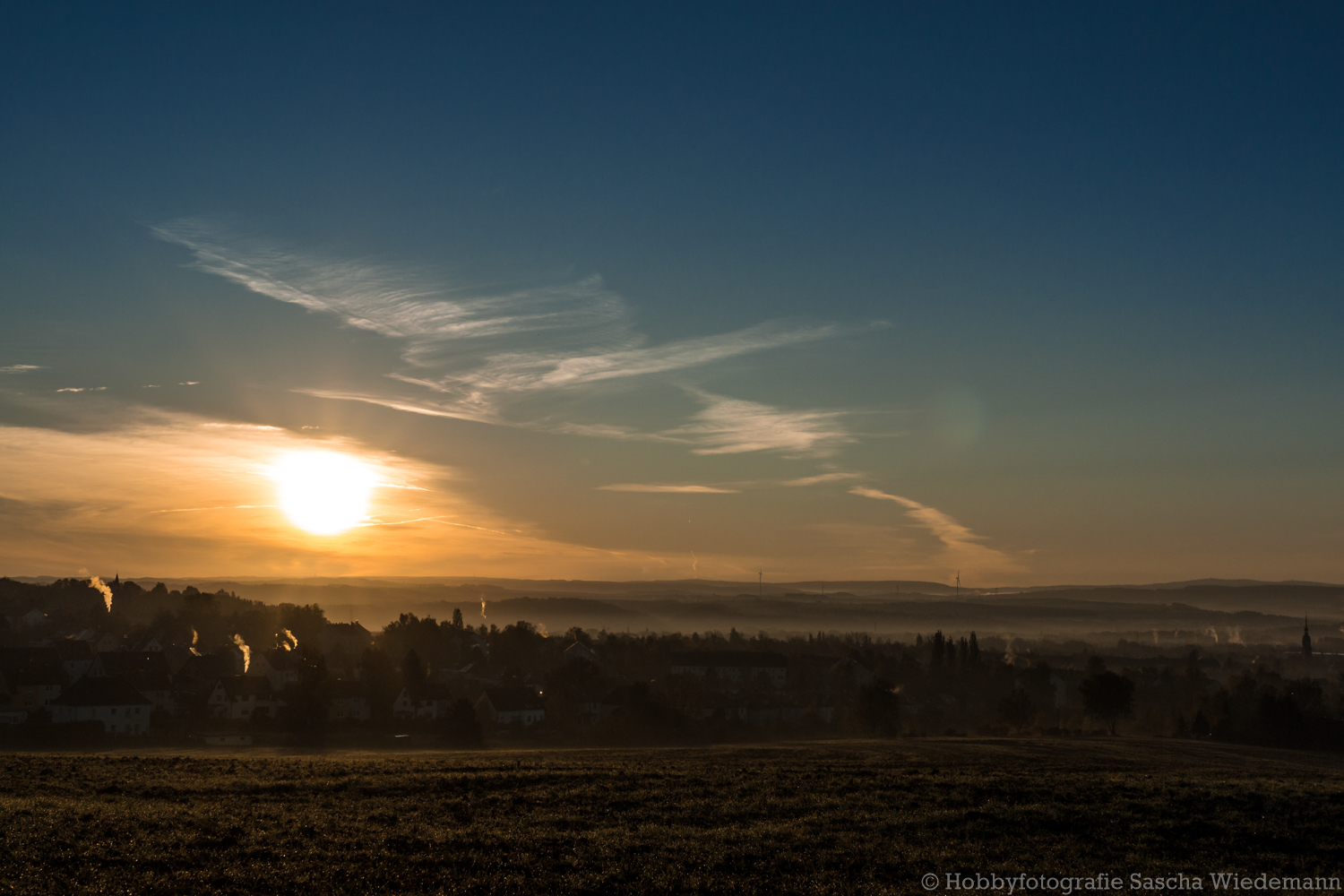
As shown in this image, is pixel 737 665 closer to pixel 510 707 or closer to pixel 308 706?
pixel 510 707

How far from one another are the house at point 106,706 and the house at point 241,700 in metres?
7.22

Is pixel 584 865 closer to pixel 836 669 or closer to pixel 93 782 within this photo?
pixel 93 782

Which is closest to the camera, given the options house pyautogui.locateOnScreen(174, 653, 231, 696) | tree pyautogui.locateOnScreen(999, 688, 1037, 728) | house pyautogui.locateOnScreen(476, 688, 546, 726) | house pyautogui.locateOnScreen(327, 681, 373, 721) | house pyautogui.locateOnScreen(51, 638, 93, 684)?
house pyautogui.locateOnScreen(327, 681, 373, 721)

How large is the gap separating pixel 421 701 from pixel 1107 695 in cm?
7161

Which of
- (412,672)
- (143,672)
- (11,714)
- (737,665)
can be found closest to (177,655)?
(143,672)

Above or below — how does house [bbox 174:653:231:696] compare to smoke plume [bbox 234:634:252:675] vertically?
below

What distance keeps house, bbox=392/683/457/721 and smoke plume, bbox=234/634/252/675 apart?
20608 millimetres

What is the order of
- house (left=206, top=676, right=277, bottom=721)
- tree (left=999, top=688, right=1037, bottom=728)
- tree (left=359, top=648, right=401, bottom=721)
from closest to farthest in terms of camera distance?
house (left=206, top=676, right=277, bottom=721) < tree (left=359, top=648, right=401, bottom=721) < tree (left=999, top=688, right=1037, bottom=728)

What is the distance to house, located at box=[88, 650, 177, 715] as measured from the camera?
302ft

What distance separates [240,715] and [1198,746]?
84.6 m

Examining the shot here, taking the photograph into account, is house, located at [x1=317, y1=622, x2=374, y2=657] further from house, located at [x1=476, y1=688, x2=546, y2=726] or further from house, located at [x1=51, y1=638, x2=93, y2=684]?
house, located at [x1=476, y1=688, x2=546, y2=726]

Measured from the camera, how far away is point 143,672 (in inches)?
3797

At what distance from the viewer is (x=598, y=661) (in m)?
144

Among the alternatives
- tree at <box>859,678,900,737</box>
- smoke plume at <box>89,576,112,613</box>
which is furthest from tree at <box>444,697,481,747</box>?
smoke plume at <box>89,576,112,613</box>
